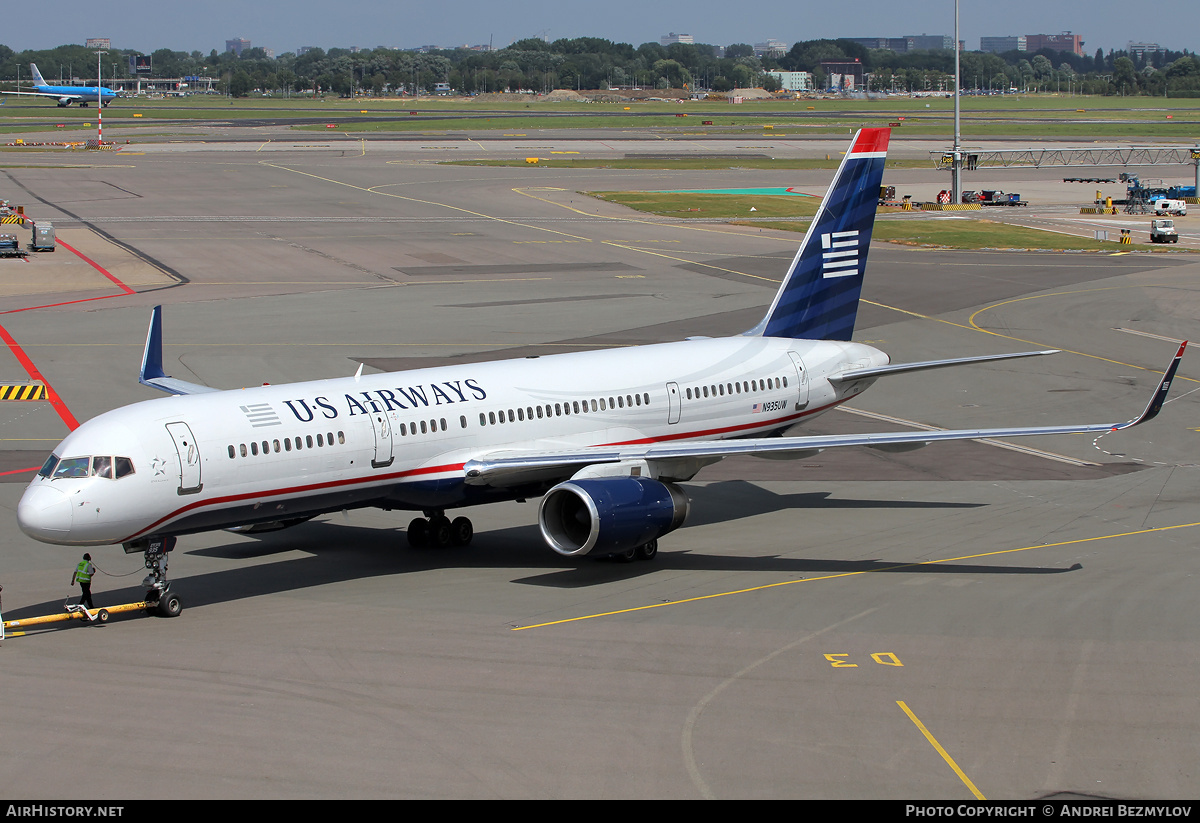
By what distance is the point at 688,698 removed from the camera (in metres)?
20.4

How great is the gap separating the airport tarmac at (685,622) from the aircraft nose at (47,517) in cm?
198

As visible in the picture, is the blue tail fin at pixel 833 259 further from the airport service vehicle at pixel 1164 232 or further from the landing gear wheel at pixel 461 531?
the airport service vehicle at pixel 1164 232

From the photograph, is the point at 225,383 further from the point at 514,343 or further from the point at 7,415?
the point at 514,343

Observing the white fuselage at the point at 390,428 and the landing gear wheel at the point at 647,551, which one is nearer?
the white fuselage at the point at 390,428

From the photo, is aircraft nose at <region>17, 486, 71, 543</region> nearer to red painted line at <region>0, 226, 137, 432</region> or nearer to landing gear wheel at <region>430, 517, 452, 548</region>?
landing gear wheel at <region>430, 517, 452, 548</region>

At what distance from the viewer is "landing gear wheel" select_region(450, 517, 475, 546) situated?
30.6 m

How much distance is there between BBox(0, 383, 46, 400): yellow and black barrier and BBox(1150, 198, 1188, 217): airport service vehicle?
9436 cm

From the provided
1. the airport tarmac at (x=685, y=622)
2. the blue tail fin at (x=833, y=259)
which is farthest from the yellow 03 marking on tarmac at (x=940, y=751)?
the blue tail fin at (x=833, y=259)

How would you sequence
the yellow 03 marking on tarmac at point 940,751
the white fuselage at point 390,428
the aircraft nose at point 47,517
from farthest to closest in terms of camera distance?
the white fuselage at point 390,428, the aircraft nose at point 47,517, the yellow 03 marking on tarmac at point 940,751

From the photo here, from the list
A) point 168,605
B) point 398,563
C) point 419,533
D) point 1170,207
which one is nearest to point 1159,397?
point 419,533

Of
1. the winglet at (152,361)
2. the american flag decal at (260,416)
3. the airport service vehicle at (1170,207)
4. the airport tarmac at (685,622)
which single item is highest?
the airport service vehicle at (1170,207)

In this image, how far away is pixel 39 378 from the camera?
153ft

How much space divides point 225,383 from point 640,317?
2209 centimetres

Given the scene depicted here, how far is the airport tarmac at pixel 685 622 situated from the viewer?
17.9 meters
